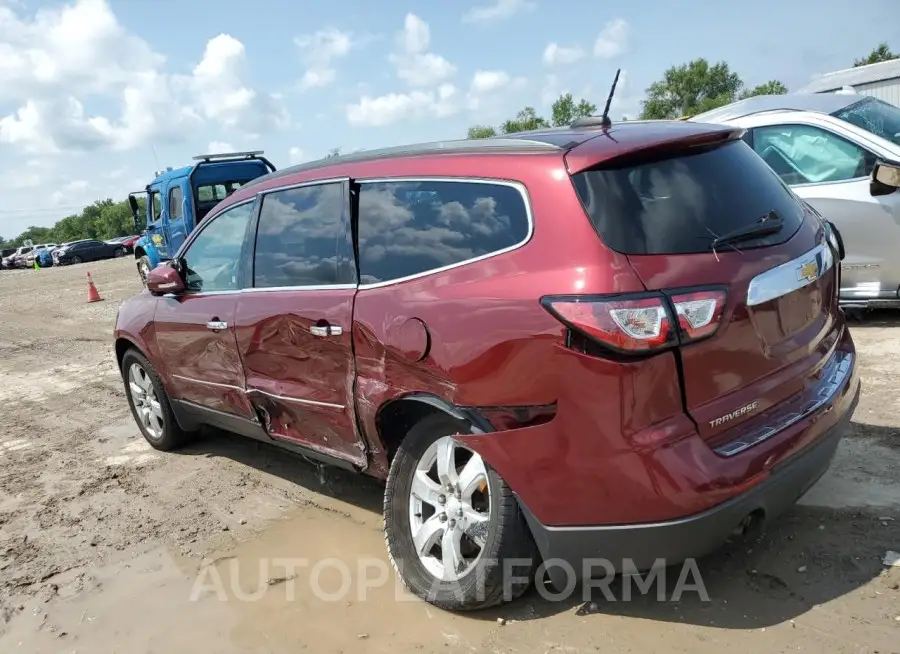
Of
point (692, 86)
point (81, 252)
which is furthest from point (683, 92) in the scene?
point (81, 252)

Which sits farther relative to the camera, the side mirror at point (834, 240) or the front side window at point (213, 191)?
the front side window at point (213, 191)

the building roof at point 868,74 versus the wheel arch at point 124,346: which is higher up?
the building roof at point 868,74

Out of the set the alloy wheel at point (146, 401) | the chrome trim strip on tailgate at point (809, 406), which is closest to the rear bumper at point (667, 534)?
the chrome trim strip on tailgate at point (809, 406)

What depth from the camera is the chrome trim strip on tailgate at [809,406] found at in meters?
2.61

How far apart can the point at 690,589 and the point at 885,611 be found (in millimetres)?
680

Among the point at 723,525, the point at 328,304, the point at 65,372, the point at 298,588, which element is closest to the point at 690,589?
the point at 723,525

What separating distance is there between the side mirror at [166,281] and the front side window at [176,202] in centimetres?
1073

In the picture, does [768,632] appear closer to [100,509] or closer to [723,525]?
[723,525]

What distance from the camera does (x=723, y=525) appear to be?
99.7 inches

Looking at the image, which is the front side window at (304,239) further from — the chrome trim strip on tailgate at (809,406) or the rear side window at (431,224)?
the chrome trim strip on tailgate at (809,406)

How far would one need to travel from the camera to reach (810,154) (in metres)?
6.61

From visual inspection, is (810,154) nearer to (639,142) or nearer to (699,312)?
(639,142)

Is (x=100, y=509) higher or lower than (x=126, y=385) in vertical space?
lower

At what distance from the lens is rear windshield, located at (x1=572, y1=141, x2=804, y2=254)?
2.62m
